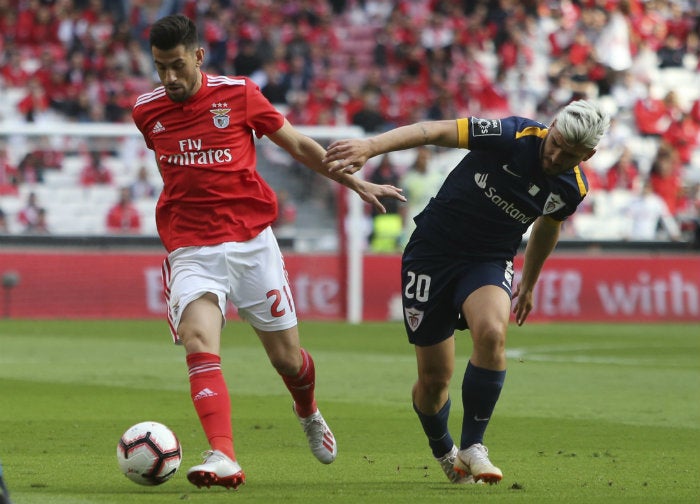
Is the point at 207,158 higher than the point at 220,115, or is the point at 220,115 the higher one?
the point at 220,115

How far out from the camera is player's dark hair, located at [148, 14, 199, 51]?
6.93m

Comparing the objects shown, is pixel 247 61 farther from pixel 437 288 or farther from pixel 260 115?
pixel 437 288

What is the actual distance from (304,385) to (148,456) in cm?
128

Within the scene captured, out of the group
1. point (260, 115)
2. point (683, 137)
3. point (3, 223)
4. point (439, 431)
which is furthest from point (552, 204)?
point (683, 137)

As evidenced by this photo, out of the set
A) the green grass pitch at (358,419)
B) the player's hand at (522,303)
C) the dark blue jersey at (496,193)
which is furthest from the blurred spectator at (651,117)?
the dark blue jersey at (496,193)

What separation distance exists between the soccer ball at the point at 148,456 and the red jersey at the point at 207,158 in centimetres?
100

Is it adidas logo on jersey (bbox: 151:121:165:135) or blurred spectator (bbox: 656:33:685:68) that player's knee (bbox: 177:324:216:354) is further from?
blurred spectator (bbox: 656:33:685:68)

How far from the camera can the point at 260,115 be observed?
7379 mm

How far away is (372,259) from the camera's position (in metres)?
21.4

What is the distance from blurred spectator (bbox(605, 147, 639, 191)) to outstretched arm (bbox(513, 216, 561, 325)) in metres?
16.5

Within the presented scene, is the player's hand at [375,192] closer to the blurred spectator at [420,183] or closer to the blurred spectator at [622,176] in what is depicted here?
the blurred spectator at [420,183]

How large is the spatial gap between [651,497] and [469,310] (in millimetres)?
1230

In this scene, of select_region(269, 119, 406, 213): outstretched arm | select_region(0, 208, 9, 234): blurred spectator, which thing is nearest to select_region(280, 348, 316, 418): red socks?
select_region(269, 119, 406, 213): outstretched arm

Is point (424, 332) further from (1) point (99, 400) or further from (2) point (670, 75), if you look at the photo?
(2) point (670, 75)
